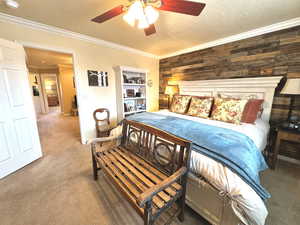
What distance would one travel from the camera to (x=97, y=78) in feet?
9.64

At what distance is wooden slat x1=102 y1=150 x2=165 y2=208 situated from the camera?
3.19 ft

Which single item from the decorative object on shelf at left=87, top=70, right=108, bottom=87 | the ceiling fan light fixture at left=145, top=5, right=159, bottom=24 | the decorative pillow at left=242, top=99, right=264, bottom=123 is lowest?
the decorative pillow at left=242, top=99, right=264, bottom=123

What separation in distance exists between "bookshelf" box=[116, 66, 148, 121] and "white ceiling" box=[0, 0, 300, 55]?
0.80 metres

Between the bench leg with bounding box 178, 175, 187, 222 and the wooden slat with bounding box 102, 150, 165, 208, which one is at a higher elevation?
the wooden slat with bounding box 102, 150, 165, 208

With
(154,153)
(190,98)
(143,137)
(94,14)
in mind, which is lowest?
(154,153)

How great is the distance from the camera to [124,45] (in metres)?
3.13

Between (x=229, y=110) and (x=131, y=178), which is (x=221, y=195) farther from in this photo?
(x=229, y=110)

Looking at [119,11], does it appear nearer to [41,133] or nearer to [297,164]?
[297,164]

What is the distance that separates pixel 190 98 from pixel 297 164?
212cm

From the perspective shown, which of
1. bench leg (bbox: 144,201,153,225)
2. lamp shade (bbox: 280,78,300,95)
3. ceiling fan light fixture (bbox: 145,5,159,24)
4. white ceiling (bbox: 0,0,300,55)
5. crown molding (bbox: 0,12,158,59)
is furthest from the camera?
crown molding (bbox: 0,12,158,59)

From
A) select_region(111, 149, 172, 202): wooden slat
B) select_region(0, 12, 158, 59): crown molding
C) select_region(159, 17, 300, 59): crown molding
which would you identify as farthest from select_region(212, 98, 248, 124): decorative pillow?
select_region(0, 12, 158, 59): crown molding

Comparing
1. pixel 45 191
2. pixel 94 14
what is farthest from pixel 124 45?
pixel 45 191

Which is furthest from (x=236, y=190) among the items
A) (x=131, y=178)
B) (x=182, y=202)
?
(x=131, y=178)

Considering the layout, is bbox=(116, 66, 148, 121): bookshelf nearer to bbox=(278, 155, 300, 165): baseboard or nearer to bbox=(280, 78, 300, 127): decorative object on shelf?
bbox=(280, 78, 300, 127): decorative object on shelf
